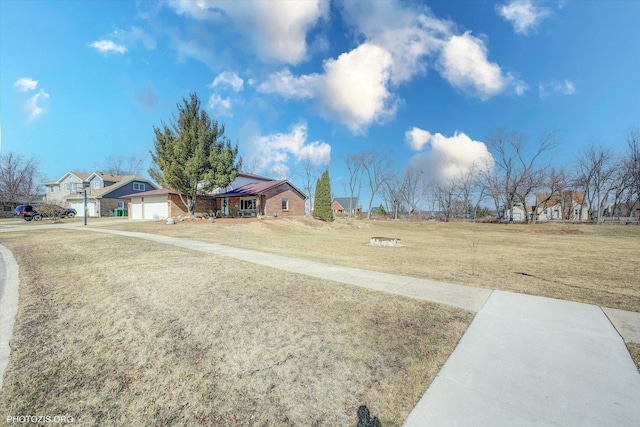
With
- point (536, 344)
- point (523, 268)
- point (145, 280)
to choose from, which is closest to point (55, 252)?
point (145, 280)

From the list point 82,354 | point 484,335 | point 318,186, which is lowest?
point 82,354

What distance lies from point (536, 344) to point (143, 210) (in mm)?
35604

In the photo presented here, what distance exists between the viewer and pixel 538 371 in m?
2.95

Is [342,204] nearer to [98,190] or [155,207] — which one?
[98,190]

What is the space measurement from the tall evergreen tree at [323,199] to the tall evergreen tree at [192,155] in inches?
407

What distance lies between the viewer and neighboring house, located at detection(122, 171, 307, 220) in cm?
2872

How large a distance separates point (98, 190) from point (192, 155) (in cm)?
2672

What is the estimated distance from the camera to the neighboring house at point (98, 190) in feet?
126

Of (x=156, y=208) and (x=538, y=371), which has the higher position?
(x=156, y=208)

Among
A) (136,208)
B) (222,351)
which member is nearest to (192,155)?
(136,208)

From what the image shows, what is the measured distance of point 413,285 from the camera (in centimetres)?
606

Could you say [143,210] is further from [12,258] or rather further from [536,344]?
[536,344]

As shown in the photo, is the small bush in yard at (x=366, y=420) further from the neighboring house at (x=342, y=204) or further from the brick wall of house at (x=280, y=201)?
the neighboring house at (x=342, y=204)

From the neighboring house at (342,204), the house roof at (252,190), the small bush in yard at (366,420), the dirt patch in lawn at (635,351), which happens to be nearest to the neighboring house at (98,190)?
the house roof at (252,190)
